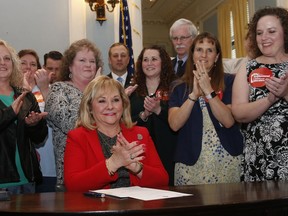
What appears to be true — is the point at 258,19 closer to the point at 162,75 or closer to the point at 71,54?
the point at 162,75

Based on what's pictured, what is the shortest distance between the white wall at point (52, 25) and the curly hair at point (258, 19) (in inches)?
114

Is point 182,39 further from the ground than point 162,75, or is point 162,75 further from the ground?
point 182,39

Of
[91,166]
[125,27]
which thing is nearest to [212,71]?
[91,166]

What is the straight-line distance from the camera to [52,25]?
5.68 m

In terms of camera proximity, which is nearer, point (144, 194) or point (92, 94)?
point (144, 194)

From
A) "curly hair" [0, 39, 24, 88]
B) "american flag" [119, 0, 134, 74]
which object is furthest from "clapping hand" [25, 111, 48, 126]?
"american flag" [119, 0, 134, 74]

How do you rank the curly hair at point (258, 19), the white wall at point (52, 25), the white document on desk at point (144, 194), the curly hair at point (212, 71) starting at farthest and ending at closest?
the white wall at point (52, 25), the curly hair at point (212, 71), the curly hair at point (258, 19), the white document on desk at point (144, 194)

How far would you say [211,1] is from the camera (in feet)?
41.1

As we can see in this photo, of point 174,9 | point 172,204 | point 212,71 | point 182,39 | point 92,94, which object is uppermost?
point 174,9

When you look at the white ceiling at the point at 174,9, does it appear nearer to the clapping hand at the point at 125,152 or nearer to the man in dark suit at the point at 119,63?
the man in dark suit at the point at 119,63

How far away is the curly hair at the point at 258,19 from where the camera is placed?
2895mm

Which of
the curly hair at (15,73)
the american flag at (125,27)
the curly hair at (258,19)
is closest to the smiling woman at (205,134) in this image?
the curly hair at (258,19)

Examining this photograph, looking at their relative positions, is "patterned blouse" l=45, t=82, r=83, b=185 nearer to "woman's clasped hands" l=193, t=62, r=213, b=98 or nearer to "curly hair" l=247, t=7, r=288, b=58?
"woman's clasped hands" l=193, t=62, r=213, b=98

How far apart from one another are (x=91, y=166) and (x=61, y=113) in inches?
30.7
